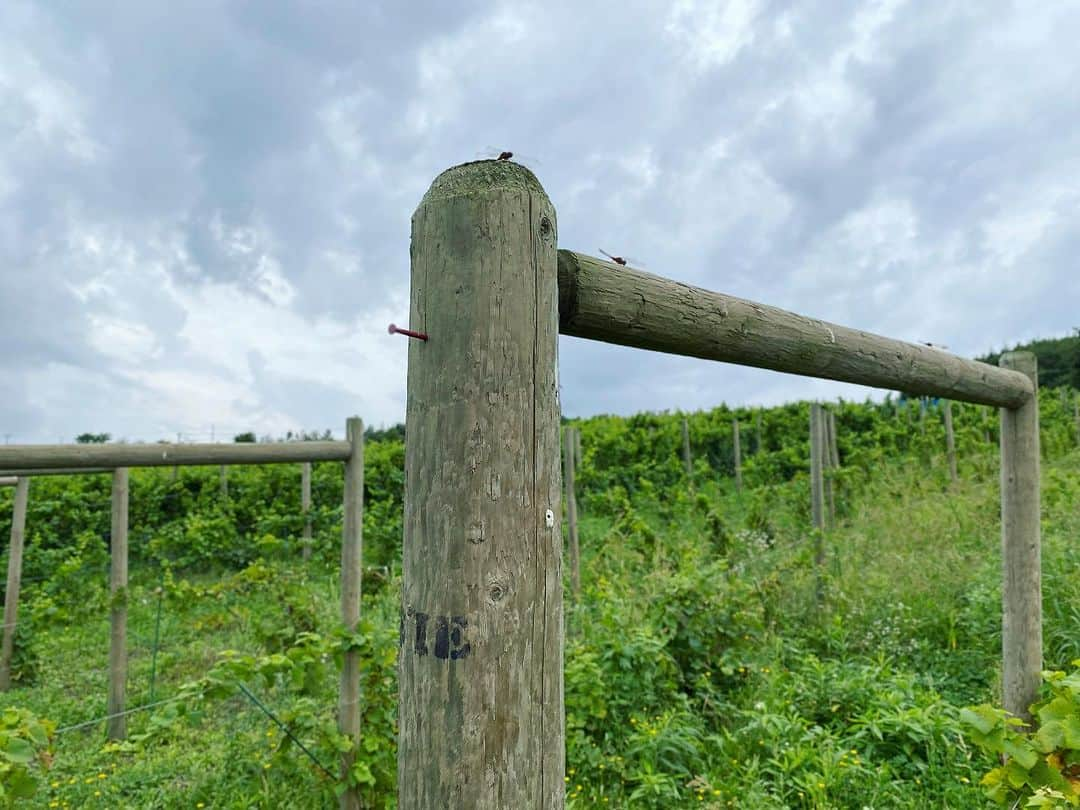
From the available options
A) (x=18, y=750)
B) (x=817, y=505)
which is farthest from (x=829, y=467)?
(x=18, y=750)

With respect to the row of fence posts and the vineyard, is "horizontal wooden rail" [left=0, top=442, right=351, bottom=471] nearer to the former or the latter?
the row of fence posts

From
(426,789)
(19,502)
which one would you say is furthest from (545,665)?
(19,502)

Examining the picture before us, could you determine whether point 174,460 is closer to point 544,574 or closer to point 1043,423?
point 544,574

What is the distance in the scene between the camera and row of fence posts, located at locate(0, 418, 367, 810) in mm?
3535

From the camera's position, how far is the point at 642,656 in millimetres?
3959

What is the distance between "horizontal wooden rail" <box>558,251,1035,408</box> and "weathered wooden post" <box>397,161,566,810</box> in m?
0.22

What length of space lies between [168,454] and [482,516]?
289 centimetres

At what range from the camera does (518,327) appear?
1256 millimetres

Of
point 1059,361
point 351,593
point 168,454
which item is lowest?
point 351,593

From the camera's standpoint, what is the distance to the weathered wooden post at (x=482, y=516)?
1184mm

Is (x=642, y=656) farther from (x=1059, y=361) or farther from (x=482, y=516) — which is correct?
(x=1059, y=361)

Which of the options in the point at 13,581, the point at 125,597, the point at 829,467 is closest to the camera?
the point at 125,597

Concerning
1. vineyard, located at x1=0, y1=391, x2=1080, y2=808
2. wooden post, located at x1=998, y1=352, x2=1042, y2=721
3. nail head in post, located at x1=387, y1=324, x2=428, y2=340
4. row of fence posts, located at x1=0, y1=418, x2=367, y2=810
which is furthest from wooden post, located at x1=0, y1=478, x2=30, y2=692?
wooden post, located at x1=998, y1=352, x2=1042, y2=721

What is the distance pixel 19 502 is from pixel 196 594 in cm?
175
